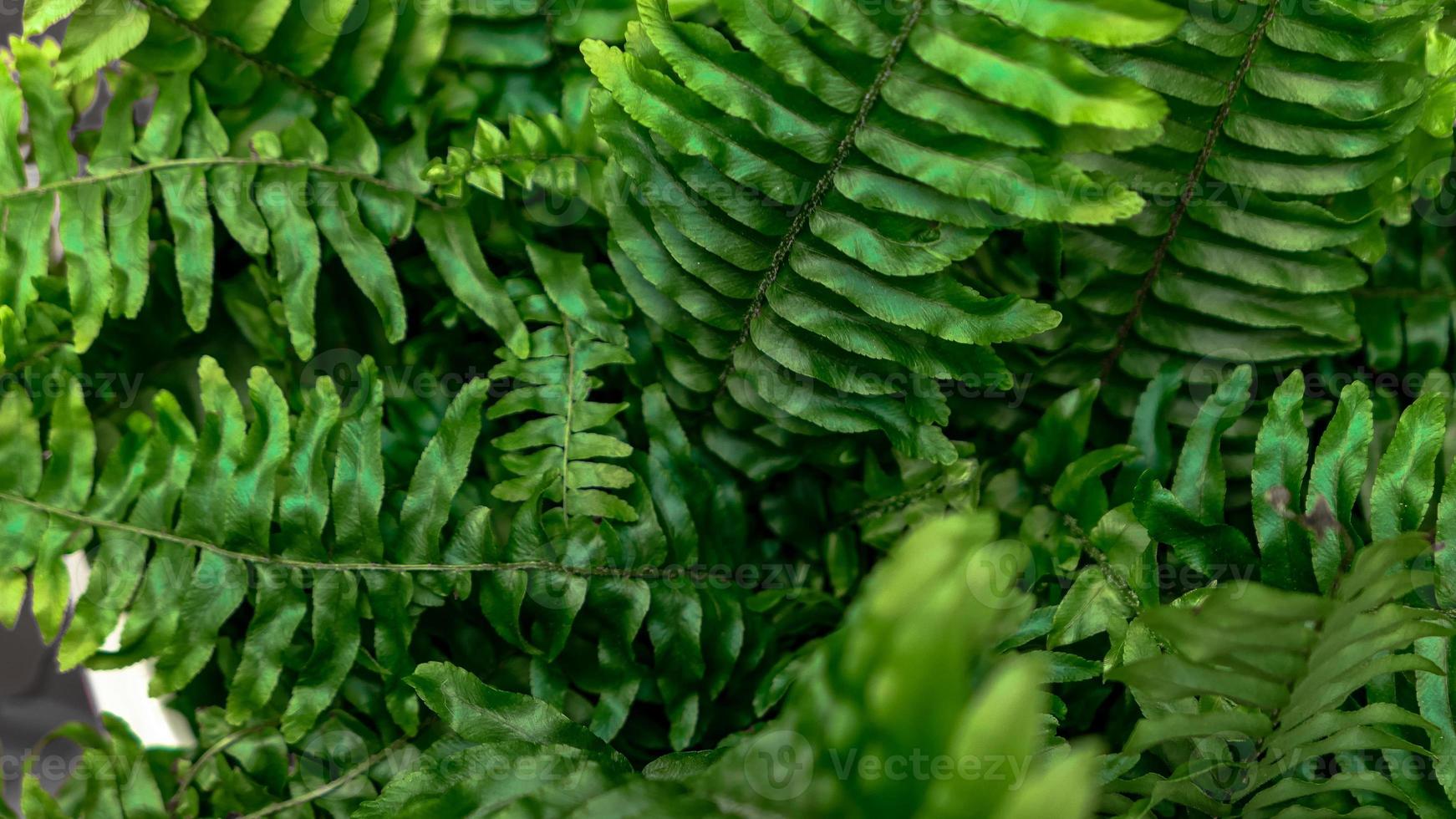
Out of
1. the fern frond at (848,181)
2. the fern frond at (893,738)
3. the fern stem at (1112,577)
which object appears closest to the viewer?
the fern frond at (893,738)

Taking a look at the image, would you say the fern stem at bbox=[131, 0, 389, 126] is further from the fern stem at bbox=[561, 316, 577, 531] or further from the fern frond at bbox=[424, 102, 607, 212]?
the fern stem at bbox=[561, 316, 577, 531]

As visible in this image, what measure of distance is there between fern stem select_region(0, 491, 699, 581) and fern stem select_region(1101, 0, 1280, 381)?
39cm

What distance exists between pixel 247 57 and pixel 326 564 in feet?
1.25

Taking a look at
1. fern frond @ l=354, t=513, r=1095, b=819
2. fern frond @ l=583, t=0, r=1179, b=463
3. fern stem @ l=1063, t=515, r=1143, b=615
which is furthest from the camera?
fern stem @ l=1063, t=515, r=1143, b=615

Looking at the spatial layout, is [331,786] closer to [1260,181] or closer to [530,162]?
[530,162]

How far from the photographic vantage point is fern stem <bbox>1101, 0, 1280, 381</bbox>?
616 millimetres

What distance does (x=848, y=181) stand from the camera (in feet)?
1.99

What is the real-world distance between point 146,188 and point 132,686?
371mm

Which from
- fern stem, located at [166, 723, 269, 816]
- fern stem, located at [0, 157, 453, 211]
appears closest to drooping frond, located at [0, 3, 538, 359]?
fern stem, located at [0, 157, 453, 211]

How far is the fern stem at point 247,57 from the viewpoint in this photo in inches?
27.1

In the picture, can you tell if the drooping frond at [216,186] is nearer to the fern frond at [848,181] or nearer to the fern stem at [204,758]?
the fern frond at [848,181]

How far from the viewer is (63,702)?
44.7 inches

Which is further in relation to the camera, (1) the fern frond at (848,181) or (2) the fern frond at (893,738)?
(1) the fern frond at (848,181)

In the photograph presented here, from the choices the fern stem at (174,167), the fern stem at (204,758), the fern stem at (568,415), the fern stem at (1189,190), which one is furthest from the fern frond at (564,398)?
the fern stem at (1189,190)
